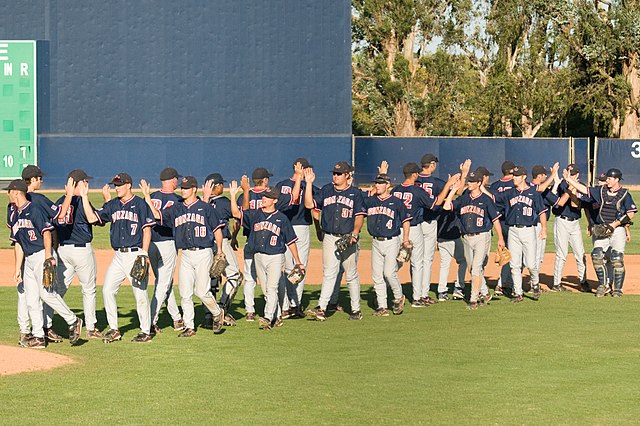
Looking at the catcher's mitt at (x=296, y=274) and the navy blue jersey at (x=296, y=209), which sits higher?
the navy blue jersey at (x=296, y=209)

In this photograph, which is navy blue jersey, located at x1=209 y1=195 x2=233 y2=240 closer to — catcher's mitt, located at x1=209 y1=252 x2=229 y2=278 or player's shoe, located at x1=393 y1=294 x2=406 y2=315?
catcher's mitt, located at x1=209 y1=252 x2=229 y2=278

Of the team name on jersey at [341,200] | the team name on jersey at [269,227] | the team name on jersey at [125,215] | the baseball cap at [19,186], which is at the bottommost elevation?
the team name on jersey at [269,227]

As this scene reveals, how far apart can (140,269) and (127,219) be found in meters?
0.58

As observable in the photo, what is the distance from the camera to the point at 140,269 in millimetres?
11891

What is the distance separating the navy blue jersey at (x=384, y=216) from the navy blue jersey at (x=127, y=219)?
9.92 feet

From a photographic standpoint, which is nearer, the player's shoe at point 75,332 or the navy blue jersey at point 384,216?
the player's shoe at point 75,332

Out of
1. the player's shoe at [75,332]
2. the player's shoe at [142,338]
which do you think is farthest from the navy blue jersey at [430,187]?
the player's shoe at [75,332]

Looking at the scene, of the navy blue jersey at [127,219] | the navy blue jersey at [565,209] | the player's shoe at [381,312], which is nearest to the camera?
the navy blue jersey at [127,219]

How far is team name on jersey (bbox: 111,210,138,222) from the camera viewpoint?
12.1 m

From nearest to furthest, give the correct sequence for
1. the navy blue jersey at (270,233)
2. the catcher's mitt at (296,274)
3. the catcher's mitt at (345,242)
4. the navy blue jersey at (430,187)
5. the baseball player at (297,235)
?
the navy blue jersey at (270,233) → the catcher's mitt at (296,274) → the catcher's mitt at (345,242) → the baseball player at (297,235) → the navy blue jersey at (430,187)

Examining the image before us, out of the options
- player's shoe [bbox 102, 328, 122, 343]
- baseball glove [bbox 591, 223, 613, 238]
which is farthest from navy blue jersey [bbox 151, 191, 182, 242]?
baseball glove [bbox 591, 223, 613, 238]

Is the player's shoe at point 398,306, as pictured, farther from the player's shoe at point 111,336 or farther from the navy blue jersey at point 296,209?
the player's shoe at point 111,336

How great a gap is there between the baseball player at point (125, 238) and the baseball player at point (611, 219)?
647 centimetres

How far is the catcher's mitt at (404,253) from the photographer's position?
13820 mm
